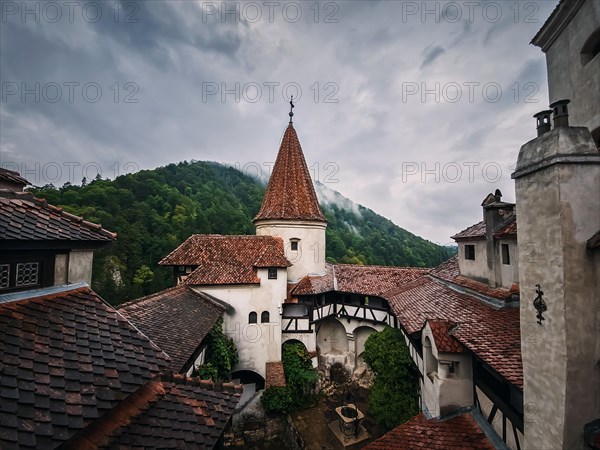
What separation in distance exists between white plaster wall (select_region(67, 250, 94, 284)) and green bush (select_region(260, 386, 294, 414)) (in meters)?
11.4

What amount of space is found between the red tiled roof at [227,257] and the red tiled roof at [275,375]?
4.80 m

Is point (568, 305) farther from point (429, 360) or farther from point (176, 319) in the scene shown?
point (176, 319)

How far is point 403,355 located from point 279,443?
759cm

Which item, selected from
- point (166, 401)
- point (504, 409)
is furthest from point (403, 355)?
point (166, 401)

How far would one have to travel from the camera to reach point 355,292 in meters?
16.4

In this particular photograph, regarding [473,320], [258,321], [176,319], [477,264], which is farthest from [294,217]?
[473,320]

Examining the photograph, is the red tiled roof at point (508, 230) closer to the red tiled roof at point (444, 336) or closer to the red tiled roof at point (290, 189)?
the red tiled roof at point (444, 336)

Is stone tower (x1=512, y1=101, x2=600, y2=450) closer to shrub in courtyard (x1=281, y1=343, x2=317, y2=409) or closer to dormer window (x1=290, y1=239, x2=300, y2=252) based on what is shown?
shrub in courtyard (x1=281, y1=343, x2=317, y2=409)

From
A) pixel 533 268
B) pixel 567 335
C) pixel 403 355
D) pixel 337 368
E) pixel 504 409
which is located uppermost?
pixel 533 268

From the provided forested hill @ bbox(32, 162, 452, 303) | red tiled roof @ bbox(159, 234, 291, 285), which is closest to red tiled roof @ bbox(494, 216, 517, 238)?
red tiled roof @ bbox(159, 234, 291, 285)

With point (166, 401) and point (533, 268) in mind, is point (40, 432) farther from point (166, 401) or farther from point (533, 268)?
point (533, 268)

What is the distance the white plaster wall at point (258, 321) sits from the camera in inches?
572

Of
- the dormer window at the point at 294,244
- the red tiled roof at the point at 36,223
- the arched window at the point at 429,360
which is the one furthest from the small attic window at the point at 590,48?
the dormer window at the point at 294,244

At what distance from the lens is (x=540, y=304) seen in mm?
4133
